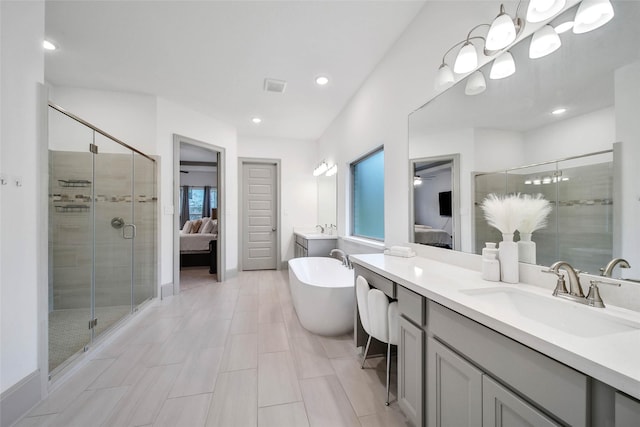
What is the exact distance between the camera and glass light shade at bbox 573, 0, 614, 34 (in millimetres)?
954

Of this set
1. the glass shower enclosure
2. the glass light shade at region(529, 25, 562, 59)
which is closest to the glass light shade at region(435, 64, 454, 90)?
the glass light shade at region(529, 25, 562, 59)

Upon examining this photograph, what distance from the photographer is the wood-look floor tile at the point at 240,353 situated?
6.31 ft

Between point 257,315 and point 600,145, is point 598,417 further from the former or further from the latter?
point 257,315

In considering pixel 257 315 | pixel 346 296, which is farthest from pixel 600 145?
pixel 257 315

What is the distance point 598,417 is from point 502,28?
1.55 meters

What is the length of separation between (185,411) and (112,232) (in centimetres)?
216

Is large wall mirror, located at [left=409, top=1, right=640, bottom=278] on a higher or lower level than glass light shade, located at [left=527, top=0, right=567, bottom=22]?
lower

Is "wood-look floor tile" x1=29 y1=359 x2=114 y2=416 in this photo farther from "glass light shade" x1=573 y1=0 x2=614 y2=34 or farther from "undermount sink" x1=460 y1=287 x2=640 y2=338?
"glass light shade" x1=573 y1=0 x2=614 y2=34

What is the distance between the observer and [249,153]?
5234 millimetres

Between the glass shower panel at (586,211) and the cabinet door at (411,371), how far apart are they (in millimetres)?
752

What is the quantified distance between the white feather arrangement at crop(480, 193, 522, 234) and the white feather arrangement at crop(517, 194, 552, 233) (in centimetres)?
2

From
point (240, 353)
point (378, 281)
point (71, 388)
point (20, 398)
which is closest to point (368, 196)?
point (378, 281)

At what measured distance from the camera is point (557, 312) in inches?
38.4

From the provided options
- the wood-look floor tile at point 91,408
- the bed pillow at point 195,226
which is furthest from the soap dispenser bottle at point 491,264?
the bed pillow at point 195,226
